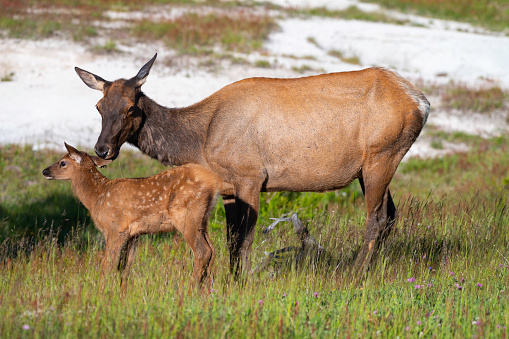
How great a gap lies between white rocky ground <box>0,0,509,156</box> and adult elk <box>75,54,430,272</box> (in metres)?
7.06

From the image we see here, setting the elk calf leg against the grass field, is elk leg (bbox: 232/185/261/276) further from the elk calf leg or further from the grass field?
the elk calf leg

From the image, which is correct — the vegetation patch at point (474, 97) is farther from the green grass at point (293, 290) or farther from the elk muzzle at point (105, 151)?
the elk muzzle at point (105, 151)

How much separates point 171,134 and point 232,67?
11884mm

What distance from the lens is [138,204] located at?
6555 mm

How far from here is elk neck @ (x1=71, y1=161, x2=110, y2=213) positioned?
23.3ft

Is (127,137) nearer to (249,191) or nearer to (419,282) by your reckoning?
(249,191)

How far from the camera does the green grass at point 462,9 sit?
29.7 metres

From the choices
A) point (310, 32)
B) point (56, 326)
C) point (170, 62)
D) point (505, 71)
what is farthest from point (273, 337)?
point (310, 32)

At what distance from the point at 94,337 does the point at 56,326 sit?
0.34m

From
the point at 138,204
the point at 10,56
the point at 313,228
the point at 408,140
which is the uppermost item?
the point at 408,140

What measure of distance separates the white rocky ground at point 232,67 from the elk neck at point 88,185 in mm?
6698

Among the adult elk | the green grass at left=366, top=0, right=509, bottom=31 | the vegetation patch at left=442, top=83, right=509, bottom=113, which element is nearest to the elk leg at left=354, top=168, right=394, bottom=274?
the adult elk

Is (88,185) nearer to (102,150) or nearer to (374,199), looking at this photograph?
(102,150)

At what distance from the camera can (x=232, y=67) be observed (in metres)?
19.1
